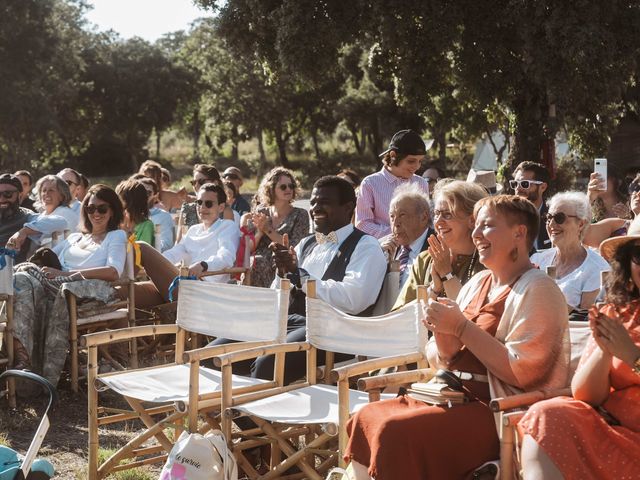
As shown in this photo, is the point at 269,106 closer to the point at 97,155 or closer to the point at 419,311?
the point at 97,155

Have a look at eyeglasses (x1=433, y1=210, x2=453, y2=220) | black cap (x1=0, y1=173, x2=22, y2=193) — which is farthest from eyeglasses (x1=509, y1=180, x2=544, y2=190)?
black cap (x1=0, y1=173, x2=22, y2=193)

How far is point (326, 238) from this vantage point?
17.3 ft

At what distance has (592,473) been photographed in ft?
9.70

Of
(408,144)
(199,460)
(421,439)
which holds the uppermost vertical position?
(408,144)

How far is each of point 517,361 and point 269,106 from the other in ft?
133

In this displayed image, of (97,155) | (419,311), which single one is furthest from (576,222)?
(97,155)

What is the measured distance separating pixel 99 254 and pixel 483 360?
4.12 meters

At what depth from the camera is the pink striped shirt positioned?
6.78 meters

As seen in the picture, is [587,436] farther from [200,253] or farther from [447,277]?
[200,253]

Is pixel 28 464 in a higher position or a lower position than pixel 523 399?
lower

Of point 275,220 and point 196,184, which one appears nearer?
point 275,220

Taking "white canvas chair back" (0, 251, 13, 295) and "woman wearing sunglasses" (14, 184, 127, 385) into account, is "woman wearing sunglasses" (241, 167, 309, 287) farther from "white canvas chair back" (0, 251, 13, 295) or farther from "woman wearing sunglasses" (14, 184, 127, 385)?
"white canvas chair back" (0, 251, 13, 295)

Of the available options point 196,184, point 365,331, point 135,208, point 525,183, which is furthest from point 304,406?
point 196,184

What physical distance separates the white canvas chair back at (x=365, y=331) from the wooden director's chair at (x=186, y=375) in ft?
0.97
